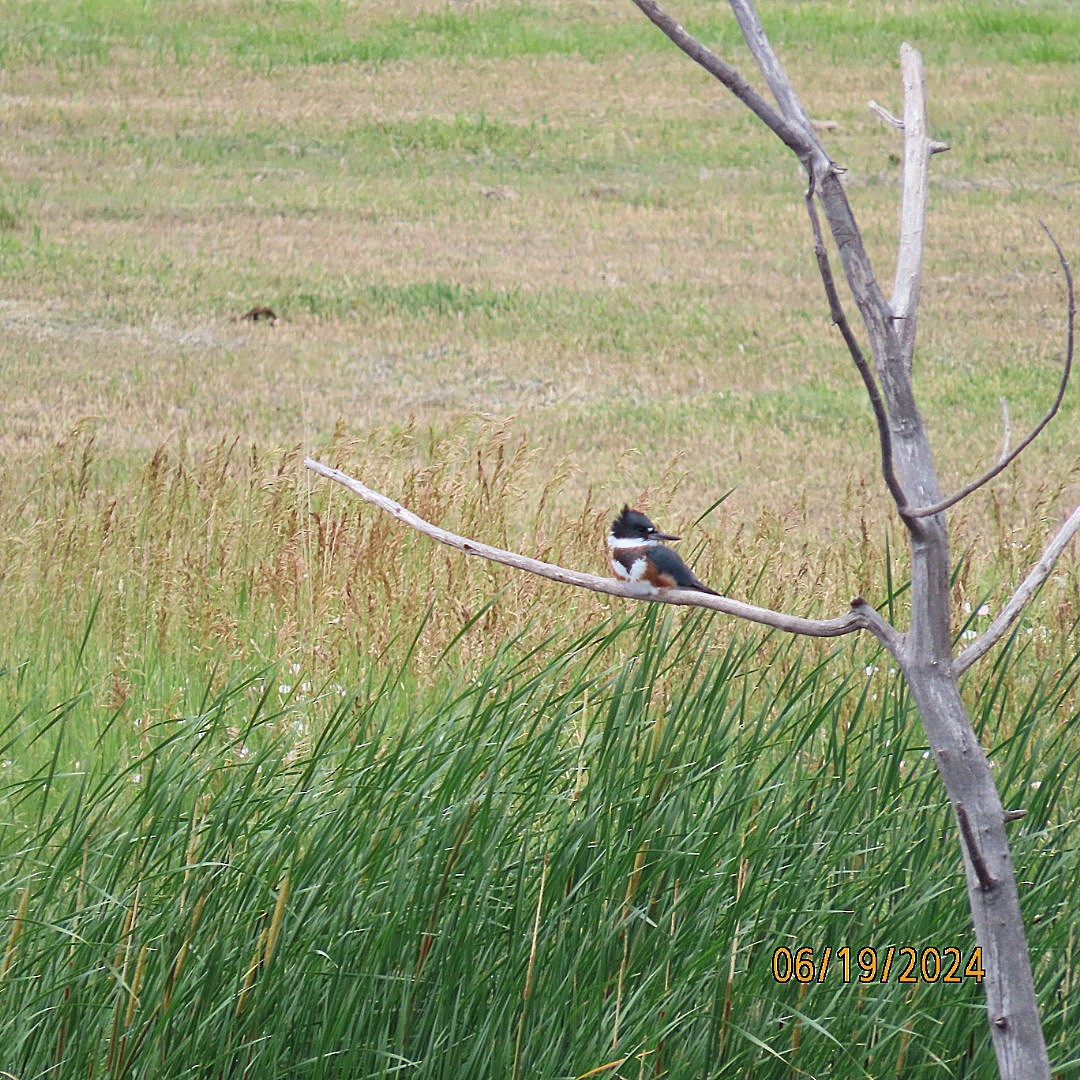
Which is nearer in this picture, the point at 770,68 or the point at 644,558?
the point at 770,68

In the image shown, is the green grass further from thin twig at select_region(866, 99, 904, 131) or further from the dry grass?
the dry grass

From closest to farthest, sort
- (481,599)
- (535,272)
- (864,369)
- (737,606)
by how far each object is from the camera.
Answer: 1. (864,369)
2. (737,606)
3. (481,599)
4. (535,272)

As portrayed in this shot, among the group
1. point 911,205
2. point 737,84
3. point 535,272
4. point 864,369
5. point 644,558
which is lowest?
point 535,272

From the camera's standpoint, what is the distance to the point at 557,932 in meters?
2.15

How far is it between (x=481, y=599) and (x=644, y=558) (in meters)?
1.42

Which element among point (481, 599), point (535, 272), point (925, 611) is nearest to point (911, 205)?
point (925, 611)

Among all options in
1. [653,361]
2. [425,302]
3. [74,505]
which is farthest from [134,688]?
[425,302]

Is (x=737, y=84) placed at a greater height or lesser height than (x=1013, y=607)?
greater

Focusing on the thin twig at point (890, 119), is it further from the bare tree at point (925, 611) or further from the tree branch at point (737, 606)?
the tree branch at point (737, 606)

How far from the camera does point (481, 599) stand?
396cm

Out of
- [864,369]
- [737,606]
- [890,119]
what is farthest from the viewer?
[890,119]

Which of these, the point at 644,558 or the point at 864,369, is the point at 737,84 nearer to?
the point at 864,369
